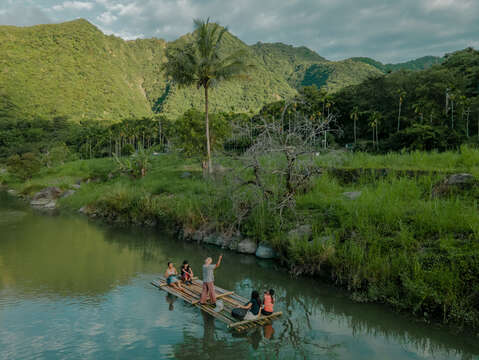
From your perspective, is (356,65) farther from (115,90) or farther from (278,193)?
Result: (278,193)

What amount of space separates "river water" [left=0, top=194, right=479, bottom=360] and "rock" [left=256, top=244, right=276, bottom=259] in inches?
11.7

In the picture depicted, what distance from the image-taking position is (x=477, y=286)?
7.75m

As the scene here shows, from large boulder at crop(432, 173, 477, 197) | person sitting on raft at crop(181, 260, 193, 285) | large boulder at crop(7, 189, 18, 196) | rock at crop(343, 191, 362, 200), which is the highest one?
large boulder at crop(432, 173, 477, 197)

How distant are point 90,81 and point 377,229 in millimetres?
133147

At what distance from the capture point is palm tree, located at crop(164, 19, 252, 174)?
21141 millimetres

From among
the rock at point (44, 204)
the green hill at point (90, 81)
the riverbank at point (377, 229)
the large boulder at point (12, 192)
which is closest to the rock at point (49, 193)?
the rock at point (44, 204)

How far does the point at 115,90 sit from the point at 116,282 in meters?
131

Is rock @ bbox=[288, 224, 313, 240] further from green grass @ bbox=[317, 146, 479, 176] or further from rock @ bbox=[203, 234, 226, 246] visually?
rock @ bbox=[203, 234, 226, 246]

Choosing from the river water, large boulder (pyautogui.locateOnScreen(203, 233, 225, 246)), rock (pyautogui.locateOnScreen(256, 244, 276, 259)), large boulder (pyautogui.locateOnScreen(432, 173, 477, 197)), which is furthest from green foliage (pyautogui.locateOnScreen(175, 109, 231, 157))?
large boulder (pyautogui.locateOnScreen(432, 173, 477, 197))

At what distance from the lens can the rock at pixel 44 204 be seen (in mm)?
29078

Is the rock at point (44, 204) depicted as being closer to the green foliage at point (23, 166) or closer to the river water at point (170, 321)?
the green foliage at point (23, 166)

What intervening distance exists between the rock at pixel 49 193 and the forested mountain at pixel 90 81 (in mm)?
52447

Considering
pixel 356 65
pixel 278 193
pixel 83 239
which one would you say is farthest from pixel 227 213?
pixel 356 65

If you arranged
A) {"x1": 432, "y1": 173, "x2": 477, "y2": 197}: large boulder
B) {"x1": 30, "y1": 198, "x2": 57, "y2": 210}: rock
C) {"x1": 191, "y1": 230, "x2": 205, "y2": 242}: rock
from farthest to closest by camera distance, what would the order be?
{"x1": 30, "y1": 198, "x2": 57, "y2": 210}: rock
{"x1": 191, "y1": 230, "x2": 205, "y2": 242}: rock
{"x1": 432, "y1": 173, "x2": 477, "y2": 197}: large boulder
